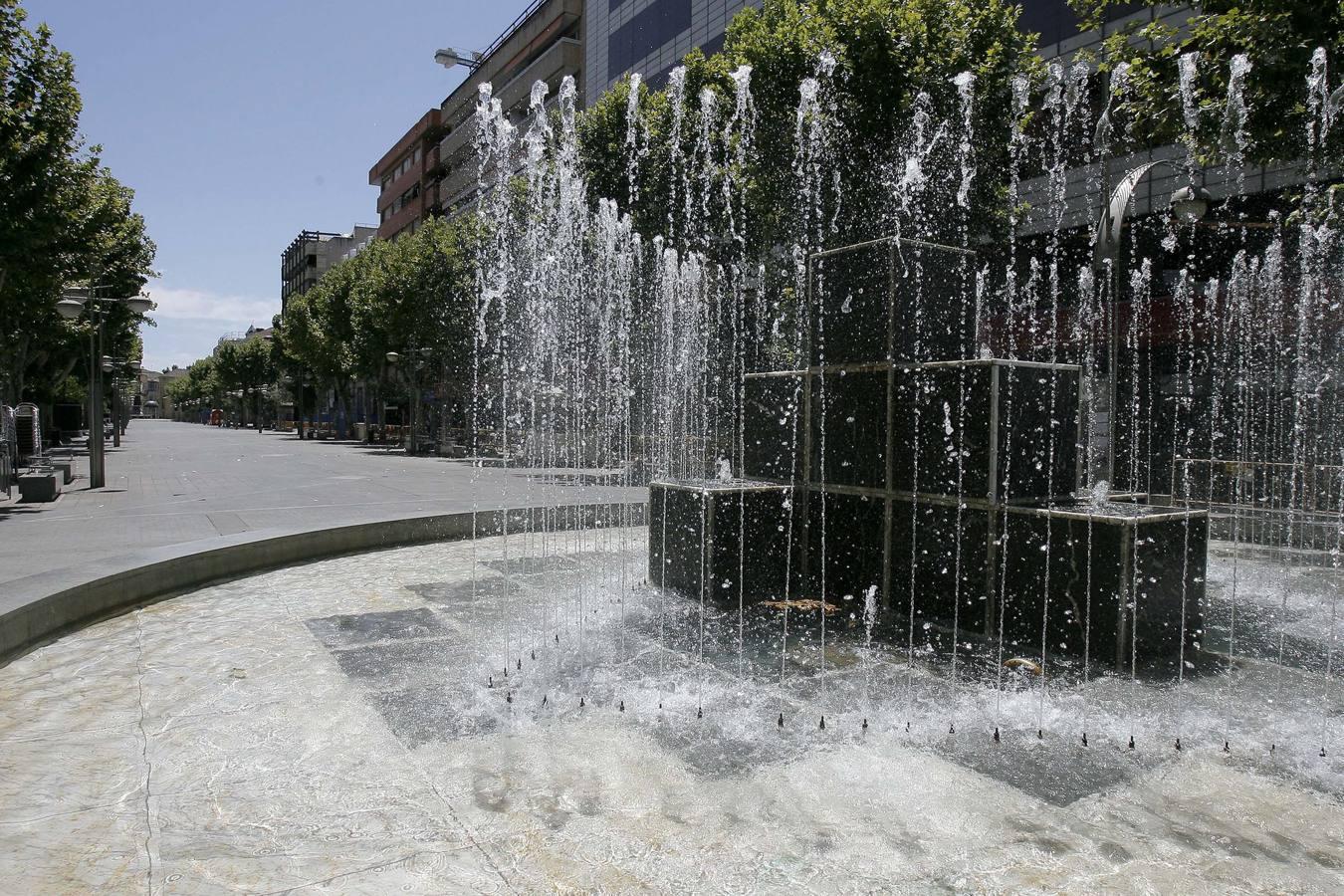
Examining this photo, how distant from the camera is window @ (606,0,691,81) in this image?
102 feet

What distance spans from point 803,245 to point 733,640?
11.6 meters

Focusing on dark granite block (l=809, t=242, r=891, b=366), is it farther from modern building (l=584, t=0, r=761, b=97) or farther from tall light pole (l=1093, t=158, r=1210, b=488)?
modern building (l=584, t=0, r=761, b=97)

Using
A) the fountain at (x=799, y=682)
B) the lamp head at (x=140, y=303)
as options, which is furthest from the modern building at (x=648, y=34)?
the fountain at (x=799, y=682)

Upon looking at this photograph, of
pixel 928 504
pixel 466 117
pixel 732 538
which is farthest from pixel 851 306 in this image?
pixel 466 117

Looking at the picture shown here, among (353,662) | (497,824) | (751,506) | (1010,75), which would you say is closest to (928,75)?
(1010,75)

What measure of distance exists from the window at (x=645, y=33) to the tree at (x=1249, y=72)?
24.0 m

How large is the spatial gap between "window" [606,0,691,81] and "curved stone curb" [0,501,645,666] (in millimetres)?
24896

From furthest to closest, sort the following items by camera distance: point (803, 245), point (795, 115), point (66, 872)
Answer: point (803, 245)
point (795, 115)
point (66, 872)

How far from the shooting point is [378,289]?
34.8 m

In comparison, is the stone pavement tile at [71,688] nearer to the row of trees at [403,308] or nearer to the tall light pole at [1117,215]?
the tall light pole at [1117,215]

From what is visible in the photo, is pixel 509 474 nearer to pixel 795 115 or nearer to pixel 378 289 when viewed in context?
pixel 795 115

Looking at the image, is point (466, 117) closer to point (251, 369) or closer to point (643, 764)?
point (251, 369)

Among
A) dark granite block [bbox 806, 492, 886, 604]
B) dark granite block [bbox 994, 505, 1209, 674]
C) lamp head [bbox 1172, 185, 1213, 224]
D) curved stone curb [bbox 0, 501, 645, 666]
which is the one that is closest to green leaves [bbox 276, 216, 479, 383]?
curved stone curb [bbox 0, 501, 645, 666]

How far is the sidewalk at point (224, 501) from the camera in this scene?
9297mm
